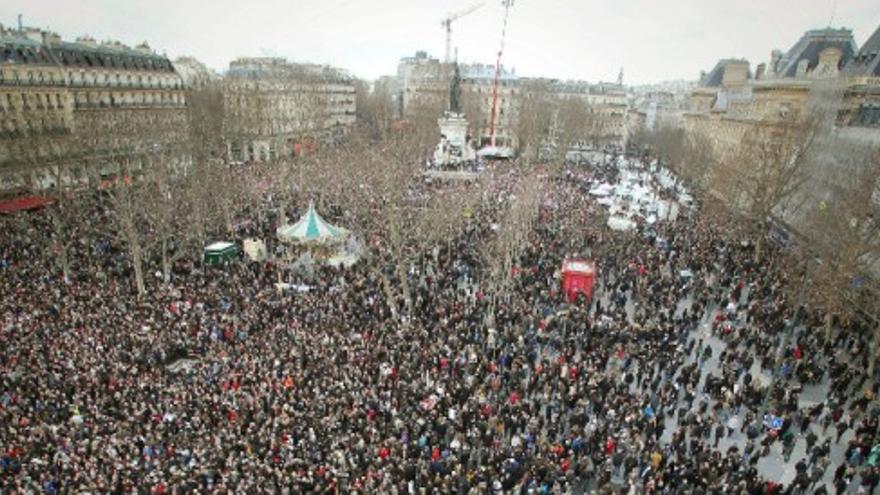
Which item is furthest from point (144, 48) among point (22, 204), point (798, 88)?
point (798, 88)

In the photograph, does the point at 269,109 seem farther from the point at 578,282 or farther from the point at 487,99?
the point at 578,282

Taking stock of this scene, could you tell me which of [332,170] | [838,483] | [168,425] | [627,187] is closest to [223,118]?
[332,170]

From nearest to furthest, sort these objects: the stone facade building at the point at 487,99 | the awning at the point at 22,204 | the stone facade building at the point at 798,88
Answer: the awning at the point at 22,204
the stone facade building at the point at 798,88
the stone facade building at the point at 487,99

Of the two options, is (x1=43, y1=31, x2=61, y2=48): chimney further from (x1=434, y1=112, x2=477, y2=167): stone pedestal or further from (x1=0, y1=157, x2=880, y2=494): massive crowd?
(x1=434, y1=112, x2=477, y2=167): stone pedestal

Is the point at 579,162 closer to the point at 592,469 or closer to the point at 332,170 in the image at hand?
the point at 332,170

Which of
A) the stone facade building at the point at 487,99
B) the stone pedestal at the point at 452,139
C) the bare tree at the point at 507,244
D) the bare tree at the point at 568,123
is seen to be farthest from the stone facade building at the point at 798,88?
the stone facade building at the point at 487,99

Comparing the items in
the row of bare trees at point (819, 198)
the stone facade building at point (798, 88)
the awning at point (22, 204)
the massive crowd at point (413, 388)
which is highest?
the stone facade building at point (798, 88)

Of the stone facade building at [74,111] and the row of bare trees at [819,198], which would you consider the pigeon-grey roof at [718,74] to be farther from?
the stone facade building at [74,111]
